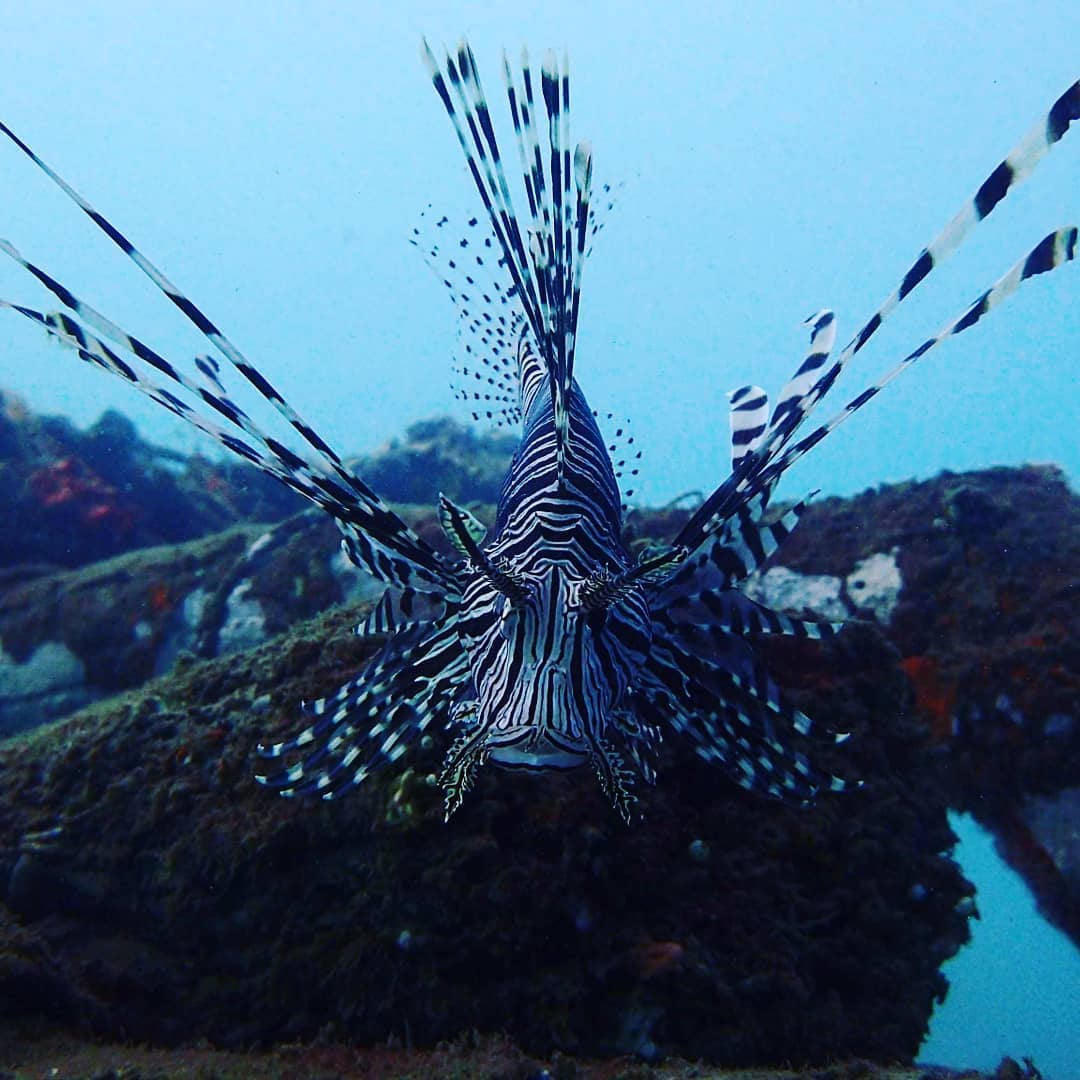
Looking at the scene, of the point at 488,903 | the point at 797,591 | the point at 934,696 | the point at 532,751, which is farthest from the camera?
the point at 797,591

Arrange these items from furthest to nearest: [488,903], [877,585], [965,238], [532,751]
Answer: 1. [877,585]
2. [488,903]
3. [532,751]
4. [965,238]

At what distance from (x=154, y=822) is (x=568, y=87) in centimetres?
347

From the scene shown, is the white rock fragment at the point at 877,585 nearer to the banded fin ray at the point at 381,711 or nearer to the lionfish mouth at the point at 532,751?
the banded fin ray at the point at 381,711

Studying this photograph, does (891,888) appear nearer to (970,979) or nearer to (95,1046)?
(95,1046)

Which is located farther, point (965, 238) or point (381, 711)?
point (381, 711)

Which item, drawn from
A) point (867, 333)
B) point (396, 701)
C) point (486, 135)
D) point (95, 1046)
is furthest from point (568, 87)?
point (95, 1046)

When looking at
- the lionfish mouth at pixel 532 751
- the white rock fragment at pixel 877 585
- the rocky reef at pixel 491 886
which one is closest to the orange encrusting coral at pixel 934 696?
the rocky reef at pixel 491 886

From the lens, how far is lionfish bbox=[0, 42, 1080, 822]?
2057mm

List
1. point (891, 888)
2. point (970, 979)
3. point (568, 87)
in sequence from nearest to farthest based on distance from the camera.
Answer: point (568, 87), point (891, 888), point (970, 979)

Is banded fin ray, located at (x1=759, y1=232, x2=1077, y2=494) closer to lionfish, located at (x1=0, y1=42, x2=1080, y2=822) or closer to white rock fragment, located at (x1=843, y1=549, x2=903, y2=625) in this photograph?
lionfish, located at (x1=0, y1=42, x2=1080, y2=822)

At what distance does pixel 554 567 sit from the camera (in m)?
2.59

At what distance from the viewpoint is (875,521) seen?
6883 mm

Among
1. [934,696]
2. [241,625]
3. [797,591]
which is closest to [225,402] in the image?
[934,696]

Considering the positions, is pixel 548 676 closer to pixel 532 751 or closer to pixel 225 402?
pixel 532 751
